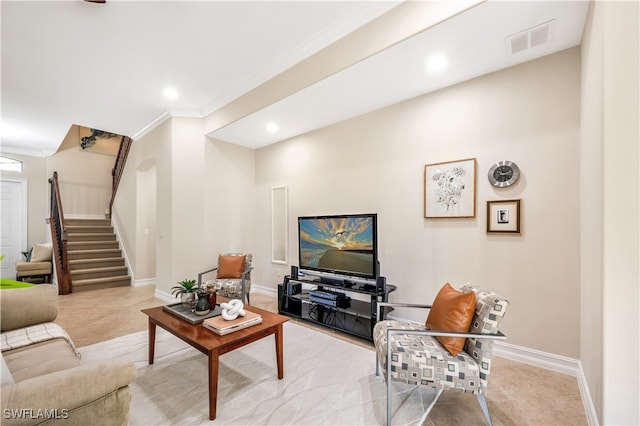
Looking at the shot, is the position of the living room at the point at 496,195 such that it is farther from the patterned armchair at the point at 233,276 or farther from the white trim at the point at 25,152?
the white trim at the point at 25,152

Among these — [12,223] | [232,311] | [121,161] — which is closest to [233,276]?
[232,311]

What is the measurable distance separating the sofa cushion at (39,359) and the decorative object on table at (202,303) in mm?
814

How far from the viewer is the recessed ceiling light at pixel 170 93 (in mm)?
3723

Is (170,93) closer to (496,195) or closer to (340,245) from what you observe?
(340,245)

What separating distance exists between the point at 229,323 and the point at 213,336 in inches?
6.2

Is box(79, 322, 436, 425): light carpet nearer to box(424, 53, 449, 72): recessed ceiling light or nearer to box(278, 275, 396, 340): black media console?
box(278, 275, 396, 340): black media console

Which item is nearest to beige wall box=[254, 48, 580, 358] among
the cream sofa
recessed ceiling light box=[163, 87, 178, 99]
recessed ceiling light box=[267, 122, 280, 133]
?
recessed ceiling light box=[267, 122, 280, 133]

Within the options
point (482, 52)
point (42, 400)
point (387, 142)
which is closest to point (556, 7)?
point (482, 52)

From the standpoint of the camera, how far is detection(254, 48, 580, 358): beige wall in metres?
2.38

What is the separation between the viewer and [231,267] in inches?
166

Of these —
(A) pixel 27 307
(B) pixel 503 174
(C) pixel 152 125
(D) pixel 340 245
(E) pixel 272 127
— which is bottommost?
(A) pixel 27 307

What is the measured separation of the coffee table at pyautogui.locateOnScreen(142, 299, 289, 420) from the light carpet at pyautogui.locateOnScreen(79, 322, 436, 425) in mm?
172

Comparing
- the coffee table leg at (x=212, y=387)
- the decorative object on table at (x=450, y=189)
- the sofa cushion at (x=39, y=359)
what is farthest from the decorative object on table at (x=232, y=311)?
the decorative object on table at (x=450, y=189)

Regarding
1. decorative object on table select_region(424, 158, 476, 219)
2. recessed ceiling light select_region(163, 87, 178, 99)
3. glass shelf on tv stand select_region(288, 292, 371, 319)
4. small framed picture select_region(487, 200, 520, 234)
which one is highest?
recessed ceiling light select_region(163, 87, 178, 99)
